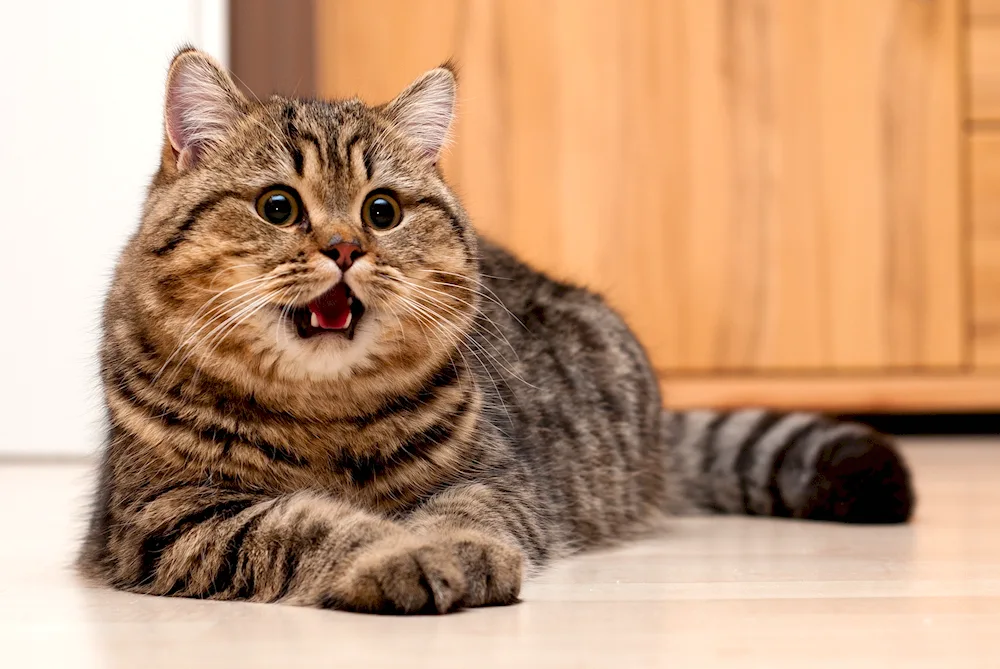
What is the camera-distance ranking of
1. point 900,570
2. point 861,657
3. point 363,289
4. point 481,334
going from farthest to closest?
point 481,334
point 900,570
point 363,289
point 861,657

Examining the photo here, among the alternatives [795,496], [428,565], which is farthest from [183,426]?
[795,496]

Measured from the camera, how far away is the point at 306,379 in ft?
4.70

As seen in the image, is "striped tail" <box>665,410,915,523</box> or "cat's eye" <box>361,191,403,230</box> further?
"striped tail" <box>665,410,915,523</box>

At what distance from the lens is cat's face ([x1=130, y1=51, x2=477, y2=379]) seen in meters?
1.38

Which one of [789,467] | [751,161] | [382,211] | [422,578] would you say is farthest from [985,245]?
[422,578]

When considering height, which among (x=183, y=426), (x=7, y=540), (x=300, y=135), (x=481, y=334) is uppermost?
(x=300, y=135)

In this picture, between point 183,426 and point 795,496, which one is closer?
point 183,426

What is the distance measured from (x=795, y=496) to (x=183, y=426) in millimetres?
1116

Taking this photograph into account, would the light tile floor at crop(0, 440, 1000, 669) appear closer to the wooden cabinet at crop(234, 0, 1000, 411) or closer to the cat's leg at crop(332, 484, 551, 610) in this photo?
the cat's leg at crop(332, 484, 551, 610)

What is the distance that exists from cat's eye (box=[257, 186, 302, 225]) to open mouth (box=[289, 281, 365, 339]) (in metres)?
0.11

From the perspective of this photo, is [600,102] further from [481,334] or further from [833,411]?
[481,334]

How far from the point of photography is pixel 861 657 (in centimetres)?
108

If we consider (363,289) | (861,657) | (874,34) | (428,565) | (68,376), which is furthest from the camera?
(874,34)

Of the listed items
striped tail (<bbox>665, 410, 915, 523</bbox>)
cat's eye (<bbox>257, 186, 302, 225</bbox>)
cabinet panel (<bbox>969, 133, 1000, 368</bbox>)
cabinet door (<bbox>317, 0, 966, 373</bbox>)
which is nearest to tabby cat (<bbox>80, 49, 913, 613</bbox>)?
cat's eye (<bbox>257, 186, 302, 225</bbox>)
